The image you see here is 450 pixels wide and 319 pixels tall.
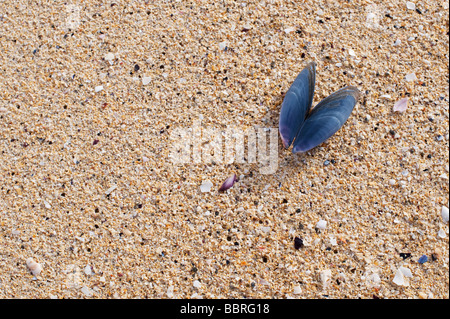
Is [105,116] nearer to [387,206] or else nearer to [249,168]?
[249,168]

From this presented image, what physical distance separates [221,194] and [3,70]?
55.9 inches

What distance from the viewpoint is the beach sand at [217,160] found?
1754mm

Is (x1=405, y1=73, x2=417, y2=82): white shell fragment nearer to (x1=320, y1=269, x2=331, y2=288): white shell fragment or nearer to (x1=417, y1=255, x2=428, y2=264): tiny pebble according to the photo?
(x1=417, y1=255, x2=428, y2=264): tiny pebble

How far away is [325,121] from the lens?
1745mm

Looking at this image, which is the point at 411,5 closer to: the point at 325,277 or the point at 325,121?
the point at 325,121

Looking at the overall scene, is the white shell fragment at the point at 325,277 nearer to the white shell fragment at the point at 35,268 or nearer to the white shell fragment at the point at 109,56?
the white shell fragment at the point at 35,268

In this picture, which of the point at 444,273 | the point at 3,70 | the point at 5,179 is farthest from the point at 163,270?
the point at 3,70

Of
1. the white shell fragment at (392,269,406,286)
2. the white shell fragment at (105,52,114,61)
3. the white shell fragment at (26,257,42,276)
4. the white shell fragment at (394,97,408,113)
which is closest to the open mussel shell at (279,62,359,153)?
the white shell fragment at (394,97,408,113)

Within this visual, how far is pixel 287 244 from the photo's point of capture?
69.4 inches

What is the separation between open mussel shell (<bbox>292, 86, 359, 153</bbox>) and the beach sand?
0.11 metres

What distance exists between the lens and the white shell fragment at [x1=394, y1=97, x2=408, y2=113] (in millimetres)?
1883

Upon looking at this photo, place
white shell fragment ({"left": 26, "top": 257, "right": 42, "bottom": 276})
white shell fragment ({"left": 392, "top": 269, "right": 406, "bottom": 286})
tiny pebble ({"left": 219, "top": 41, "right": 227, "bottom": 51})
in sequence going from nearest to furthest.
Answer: white shell fragment ({"left": 392, "top": 269, "right": 406, "bottom": 286}), white shell fragment ({"left": 26, "top": 257, "right": 42, "bottom": 276}), tiny pebble ({"left": 219, "top": 41, "right": 227, "bottom": 51})

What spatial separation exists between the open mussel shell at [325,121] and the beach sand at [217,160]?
109 millimetres

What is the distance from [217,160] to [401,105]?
0.96 m
